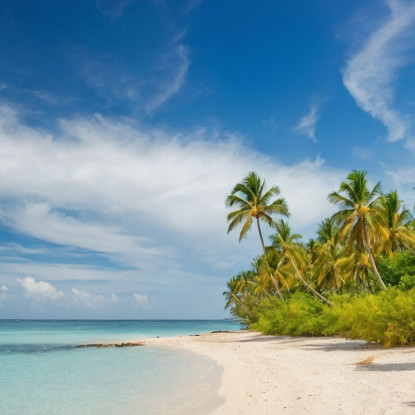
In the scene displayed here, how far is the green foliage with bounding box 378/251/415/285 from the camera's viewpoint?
24.5 meters

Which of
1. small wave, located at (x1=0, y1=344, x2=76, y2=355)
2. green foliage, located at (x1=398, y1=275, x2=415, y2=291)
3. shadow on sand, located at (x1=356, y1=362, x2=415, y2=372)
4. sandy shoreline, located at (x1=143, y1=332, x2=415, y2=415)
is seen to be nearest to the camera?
sandy shoreline, located at (x1=143, y1=332, x2=415, y2=415)

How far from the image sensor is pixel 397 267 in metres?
25.4

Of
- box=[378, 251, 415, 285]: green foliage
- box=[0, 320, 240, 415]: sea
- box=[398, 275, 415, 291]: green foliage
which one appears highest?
box=[378, 251, 415, 285]: green foliage

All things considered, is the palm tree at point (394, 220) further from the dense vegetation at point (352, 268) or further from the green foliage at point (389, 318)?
the green foliage at point (389, 318)

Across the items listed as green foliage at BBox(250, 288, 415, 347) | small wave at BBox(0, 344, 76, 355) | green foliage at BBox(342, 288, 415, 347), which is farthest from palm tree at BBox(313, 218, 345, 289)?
small wave at BBox(0, 344, 76, 355)

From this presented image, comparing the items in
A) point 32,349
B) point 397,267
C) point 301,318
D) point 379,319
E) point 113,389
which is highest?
point 397,267

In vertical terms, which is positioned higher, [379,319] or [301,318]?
[301,318]

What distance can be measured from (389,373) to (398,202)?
69.7 feet

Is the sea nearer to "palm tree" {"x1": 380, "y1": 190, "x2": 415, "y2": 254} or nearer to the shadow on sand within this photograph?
the shadow on sand

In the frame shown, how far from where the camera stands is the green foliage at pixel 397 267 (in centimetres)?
2455

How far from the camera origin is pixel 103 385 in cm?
1278

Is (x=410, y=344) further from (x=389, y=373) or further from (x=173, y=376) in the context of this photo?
(x=173, y=376)

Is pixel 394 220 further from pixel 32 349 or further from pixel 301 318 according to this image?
pixel 32 349

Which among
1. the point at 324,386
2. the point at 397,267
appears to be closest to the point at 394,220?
the point at 397,267
